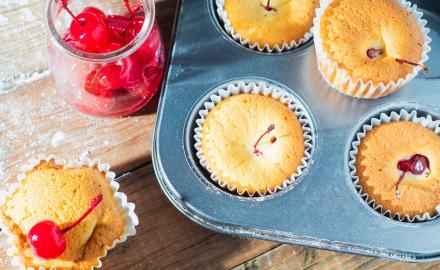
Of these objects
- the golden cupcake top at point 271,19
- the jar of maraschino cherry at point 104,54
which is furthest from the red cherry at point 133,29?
the golden cupcake top at point 271,19

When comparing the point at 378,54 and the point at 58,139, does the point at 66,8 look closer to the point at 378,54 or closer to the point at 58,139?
the point at 58,139

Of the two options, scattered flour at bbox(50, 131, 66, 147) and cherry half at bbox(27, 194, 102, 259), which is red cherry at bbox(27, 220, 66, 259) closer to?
cherry half at bbox(27, 194, 102, 259)

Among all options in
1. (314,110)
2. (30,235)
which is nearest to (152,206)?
(30,235)

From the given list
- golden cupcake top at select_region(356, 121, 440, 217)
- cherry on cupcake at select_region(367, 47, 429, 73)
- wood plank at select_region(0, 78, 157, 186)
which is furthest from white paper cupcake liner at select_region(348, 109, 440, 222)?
wood plank at select_region(0, 78, 157, 186)

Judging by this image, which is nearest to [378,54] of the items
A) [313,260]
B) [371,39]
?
[371,39]

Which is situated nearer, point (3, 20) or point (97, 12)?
point (97, 12)
